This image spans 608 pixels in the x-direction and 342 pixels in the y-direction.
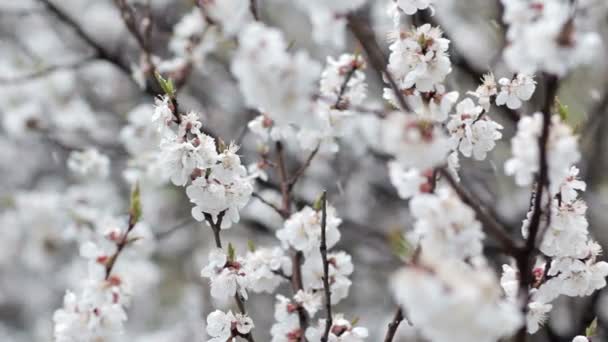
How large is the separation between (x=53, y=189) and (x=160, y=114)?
3.68 metres

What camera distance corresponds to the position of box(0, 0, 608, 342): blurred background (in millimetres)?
3883

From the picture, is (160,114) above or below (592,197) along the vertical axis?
below

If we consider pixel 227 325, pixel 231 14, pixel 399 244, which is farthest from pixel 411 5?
pixel 227 325

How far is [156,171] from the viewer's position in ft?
11.5

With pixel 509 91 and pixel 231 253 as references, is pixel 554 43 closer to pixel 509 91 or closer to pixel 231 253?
pixel 509 91

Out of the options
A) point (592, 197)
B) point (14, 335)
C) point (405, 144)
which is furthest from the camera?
point (14, 335)

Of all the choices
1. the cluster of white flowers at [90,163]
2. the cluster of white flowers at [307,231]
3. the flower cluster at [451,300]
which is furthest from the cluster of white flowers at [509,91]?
the cluster of white flowers at [90,163]

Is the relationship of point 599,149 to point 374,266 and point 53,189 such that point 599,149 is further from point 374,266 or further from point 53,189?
point 53,189

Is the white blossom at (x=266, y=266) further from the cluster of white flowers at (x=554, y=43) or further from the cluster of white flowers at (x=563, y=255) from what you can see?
the cluster of white flowers at (x=554, y=43)

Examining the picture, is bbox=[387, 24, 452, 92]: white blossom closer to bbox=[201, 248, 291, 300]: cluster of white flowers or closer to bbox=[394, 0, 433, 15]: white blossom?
bbox=[394, 0, 433, 15]: white blossom

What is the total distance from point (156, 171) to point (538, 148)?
2.31 metres

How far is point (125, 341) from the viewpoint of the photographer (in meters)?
5.26

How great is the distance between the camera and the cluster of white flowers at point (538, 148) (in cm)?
144

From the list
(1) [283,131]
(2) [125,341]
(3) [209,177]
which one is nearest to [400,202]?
(2) [125,341]
